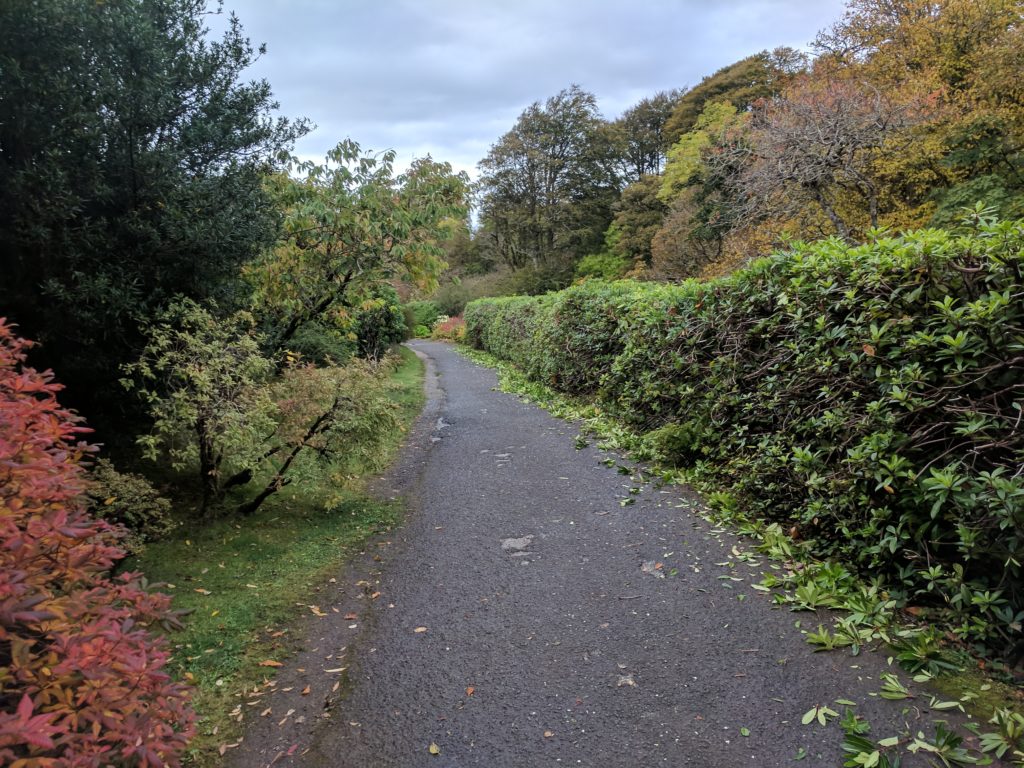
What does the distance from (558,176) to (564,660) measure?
37.5 meters

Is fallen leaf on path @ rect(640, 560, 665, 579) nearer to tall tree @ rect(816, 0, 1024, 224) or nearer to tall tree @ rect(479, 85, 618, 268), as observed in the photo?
tall tree @ rect(816, 0, 1024, 224)

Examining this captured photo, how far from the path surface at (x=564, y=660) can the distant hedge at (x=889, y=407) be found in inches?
23.2

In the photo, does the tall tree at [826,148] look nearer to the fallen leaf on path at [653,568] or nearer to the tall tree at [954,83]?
the tall tree at [954,83]

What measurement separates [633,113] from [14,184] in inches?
1551

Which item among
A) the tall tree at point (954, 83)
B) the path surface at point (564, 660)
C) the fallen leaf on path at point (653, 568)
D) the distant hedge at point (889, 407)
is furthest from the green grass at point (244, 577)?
the tall tree at point (954, 83)

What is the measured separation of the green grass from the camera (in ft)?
9.97

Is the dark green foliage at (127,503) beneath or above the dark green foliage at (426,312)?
beneath

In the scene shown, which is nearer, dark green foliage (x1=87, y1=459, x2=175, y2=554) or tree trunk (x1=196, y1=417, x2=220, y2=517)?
dark green foliage (x1=87, y1=459, x2=175, y2=554)

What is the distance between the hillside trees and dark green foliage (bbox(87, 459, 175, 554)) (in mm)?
1029

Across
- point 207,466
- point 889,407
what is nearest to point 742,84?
point 889,407

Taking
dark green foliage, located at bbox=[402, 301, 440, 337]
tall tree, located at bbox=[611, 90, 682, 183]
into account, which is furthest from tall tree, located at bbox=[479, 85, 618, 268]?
dark green foliage, located at bbox=[402, 301, 440, 337]

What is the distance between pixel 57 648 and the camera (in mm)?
1578

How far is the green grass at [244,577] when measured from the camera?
3.04 metres

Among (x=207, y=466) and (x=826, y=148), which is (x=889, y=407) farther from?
(x=826, y=148)
